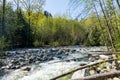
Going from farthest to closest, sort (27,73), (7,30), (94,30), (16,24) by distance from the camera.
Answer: (94,30), (16,24), (7,30), (27,73)

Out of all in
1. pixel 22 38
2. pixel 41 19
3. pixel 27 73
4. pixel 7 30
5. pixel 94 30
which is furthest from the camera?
pixel 41 19

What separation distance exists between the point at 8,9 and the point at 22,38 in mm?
5776

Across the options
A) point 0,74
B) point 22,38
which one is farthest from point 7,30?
point 0,74

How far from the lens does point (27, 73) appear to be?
966 cm

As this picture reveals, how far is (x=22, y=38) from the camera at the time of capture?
30.0 metres

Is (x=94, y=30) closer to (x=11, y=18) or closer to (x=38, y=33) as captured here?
(x=38, y=33)

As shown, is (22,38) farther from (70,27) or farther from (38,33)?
(70,27)

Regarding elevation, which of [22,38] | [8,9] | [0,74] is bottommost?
[0,74]

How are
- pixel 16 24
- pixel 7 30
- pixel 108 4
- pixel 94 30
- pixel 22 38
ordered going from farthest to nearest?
pixel 94 30, pixel 22 38, pixel 16 24, pixel 7 30, pixel 108 4

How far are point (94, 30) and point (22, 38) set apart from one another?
9.10m

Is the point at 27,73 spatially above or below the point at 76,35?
below

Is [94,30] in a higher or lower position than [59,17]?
lower

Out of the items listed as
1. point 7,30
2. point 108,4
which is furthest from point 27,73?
point 7,30

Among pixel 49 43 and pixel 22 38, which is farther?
pixel 49 43
